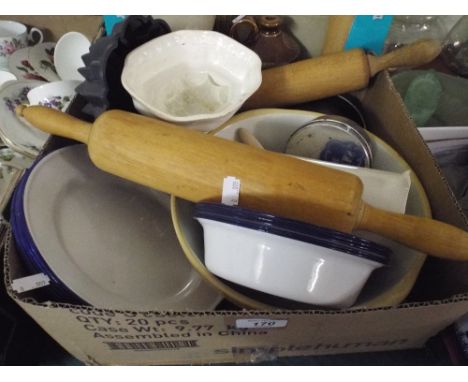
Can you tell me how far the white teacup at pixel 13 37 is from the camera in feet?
2.58

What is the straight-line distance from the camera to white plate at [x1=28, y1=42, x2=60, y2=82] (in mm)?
774

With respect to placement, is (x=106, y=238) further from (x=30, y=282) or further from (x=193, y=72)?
(x=193, y=72)

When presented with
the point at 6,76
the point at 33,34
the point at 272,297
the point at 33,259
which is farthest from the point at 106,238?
the point at 33,34

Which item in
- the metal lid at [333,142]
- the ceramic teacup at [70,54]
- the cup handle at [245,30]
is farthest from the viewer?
the ceramic teacup at [70,54]

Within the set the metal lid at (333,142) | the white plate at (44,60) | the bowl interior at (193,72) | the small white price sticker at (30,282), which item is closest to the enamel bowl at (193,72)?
the bowl interior at (193,72)

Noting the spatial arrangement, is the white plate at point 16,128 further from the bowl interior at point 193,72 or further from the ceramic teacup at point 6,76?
the bowl interior at point 193,72

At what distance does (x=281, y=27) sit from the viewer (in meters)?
0.72

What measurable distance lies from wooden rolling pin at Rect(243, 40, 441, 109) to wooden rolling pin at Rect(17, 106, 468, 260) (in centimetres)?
22

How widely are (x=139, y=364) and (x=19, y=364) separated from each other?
185 mm

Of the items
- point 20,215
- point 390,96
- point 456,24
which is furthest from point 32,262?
point 456,24

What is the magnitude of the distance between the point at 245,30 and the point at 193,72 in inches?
6.1

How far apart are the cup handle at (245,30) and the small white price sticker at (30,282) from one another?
496 mm

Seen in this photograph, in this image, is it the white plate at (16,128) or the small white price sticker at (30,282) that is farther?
the white plate at (16,128)

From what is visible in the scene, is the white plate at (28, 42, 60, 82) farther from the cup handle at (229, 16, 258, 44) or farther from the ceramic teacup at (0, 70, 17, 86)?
the cup handle at (229, 16, 258, 44)
